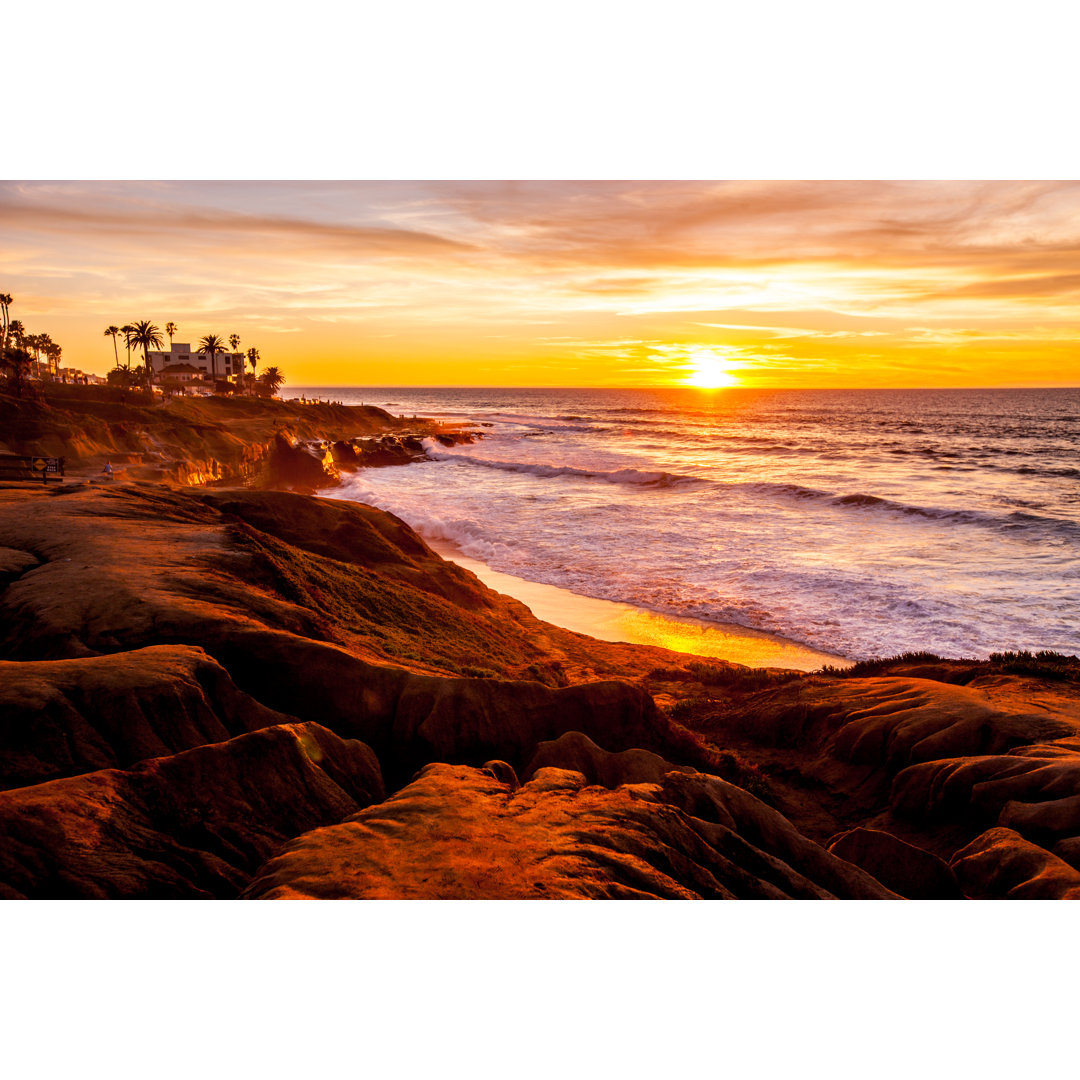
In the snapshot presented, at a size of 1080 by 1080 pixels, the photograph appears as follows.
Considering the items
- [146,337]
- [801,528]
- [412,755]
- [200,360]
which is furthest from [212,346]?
[412,755]

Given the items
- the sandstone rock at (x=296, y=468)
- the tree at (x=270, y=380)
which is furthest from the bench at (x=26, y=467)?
the tree at (x=270, y=380)

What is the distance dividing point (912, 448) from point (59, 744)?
6523 cm

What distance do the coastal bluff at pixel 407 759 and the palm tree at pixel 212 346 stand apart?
76.8m

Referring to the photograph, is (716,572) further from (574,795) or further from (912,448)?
(912,448)

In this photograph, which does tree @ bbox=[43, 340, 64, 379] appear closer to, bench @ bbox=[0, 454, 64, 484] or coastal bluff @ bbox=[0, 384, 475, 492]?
coastal bluff @ bbox=[0, 384, 475, 492]

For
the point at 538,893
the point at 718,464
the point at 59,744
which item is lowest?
the point at 538,893

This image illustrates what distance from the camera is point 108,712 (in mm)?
5480

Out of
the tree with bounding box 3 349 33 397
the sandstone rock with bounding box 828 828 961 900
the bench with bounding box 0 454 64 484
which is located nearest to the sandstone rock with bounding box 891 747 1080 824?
the sandstone rock with bounding box 828 828 961 900

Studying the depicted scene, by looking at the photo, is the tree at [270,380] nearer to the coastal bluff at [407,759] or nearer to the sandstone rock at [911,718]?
the coastal bluff at [407,759]

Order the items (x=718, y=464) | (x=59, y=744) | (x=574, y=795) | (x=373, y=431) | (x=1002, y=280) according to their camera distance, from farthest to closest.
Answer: (x=373, y=431) → (x=718, y=464) → (x=1002, y=280) → (x=574, y=795) → (x=59, y=744)

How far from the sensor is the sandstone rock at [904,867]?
5.94 meters

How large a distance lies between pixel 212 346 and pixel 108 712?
3290 inches

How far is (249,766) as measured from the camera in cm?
534
